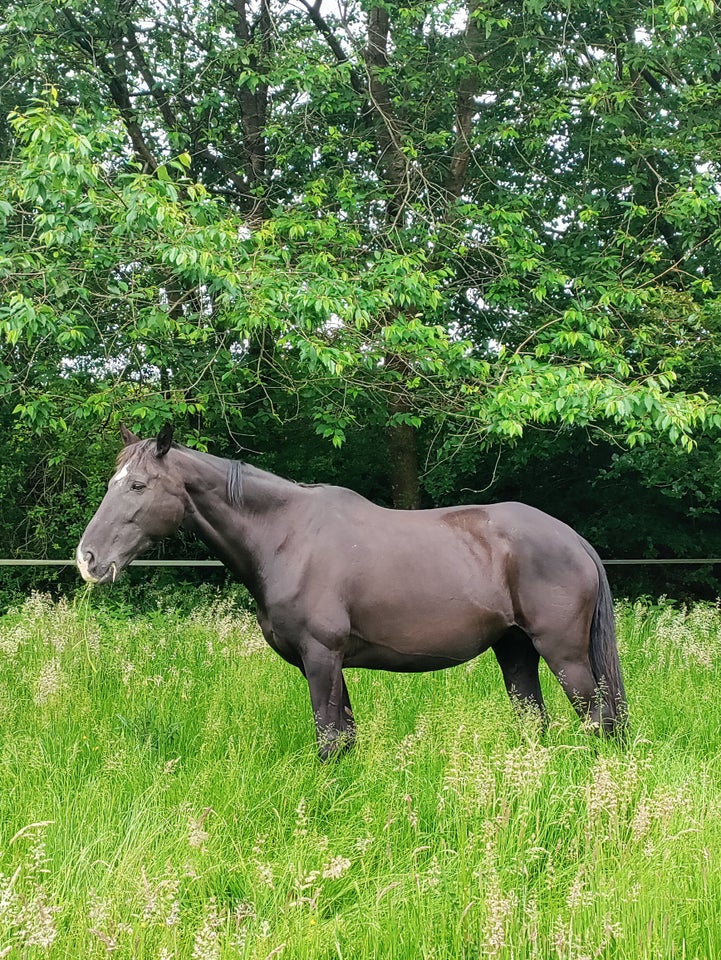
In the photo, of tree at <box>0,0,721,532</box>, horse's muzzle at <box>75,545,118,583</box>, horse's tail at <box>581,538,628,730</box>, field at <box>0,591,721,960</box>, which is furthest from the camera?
tree at <box>0,0,721,532</box>

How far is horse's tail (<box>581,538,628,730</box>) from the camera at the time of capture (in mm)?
4387

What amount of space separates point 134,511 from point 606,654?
2660 millimetres

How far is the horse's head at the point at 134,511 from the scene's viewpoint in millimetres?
3938

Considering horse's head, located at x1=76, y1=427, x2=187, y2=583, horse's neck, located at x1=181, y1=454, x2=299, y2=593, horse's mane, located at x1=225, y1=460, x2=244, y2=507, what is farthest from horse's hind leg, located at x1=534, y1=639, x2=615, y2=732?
horse's head, located at x1=76, y1=427, x2=187, y2=583

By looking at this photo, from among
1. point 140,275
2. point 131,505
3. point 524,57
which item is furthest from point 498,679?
point 524,57

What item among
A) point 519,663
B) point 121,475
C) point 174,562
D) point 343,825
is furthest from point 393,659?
point 174,562

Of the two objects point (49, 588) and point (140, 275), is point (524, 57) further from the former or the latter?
point (49, 588)

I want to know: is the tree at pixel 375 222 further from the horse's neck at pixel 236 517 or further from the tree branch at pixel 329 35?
the horse's neck at pixel 236 517

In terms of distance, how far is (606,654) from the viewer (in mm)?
4469

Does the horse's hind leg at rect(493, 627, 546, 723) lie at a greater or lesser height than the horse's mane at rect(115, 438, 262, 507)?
lesser

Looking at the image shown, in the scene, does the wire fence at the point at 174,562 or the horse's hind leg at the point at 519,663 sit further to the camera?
the wire fence at the point at 174,562

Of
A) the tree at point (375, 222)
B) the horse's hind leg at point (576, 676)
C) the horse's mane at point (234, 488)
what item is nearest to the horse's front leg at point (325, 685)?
the horse's mane at point (234, 488)

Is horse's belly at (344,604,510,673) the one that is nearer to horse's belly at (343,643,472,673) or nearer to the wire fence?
horse's belly at (343,643,472,673)

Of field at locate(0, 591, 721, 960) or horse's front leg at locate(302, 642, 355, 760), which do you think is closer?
field at locate(0, 591, 721, 960)
